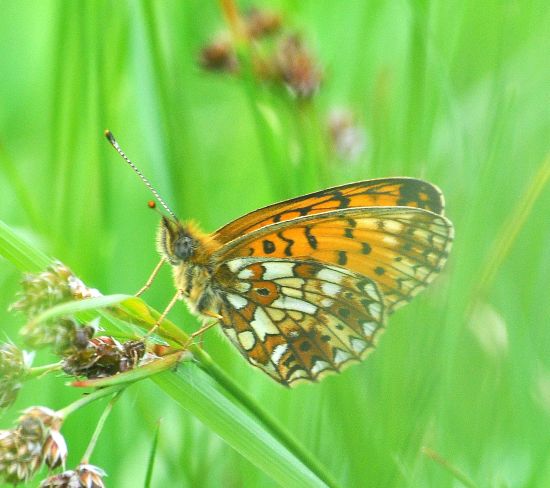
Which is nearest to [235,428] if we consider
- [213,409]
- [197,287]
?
[213,409]

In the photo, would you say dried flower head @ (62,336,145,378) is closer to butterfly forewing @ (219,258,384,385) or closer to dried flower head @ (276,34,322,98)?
butterfly forewing @ (219,258,384,385)

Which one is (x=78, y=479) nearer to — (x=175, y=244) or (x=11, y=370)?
(x=11, y=370)

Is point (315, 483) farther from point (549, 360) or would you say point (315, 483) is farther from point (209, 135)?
point (209, 135)

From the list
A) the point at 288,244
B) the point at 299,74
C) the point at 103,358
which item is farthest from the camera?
the point at 299,74

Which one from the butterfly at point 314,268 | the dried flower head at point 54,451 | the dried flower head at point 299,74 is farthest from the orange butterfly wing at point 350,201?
the dried flower head at point 54,451

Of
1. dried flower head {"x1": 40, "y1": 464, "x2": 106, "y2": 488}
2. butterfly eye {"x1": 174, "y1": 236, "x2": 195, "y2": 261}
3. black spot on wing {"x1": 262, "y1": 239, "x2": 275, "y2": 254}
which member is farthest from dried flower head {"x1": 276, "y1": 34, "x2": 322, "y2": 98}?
dried flower head {"x1": 40, "y1": 464, "x2": 106, "y2": 488}

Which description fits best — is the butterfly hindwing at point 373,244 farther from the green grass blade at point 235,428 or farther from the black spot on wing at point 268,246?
the green grass blade at point 235,428

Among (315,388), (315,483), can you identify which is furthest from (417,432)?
(315,388)
